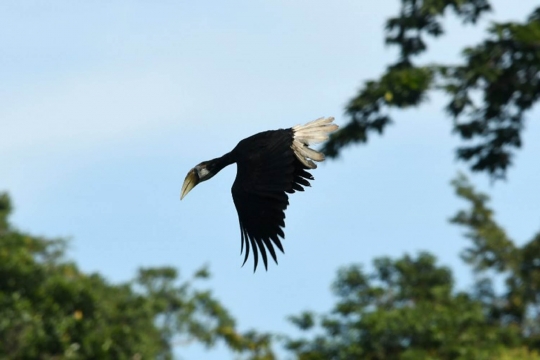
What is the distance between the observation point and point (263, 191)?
7230 millimetres

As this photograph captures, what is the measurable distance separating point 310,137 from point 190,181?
32.6 inches

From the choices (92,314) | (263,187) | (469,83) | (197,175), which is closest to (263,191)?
(263,187)

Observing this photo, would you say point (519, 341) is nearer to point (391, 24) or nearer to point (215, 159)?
point (391, 24)

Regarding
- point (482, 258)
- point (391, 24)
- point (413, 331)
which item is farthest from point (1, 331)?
point (482, 258)

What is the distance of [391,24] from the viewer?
17.2 m

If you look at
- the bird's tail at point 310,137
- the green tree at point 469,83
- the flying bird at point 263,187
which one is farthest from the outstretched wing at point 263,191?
the green tree at point 469,83

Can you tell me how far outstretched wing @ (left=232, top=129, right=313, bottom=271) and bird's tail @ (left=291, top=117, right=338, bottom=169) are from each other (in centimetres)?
30

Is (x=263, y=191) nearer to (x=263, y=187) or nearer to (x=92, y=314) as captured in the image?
(x=263, y=187)

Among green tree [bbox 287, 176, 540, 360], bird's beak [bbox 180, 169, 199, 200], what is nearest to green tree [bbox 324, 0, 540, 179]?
green tree [bbox 287, 176, 540, 360]

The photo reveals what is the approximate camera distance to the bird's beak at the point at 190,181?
7664mm

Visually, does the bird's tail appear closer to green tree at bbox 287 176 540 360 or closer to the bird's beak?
the bird's beak

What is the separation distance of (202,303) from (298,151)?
18.7m

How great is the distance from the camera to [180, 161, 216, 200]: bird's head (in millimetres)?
7671

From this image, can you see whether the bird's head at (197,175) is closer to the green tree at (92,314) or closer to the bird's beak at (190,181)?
the bird's beak at (190,181)
